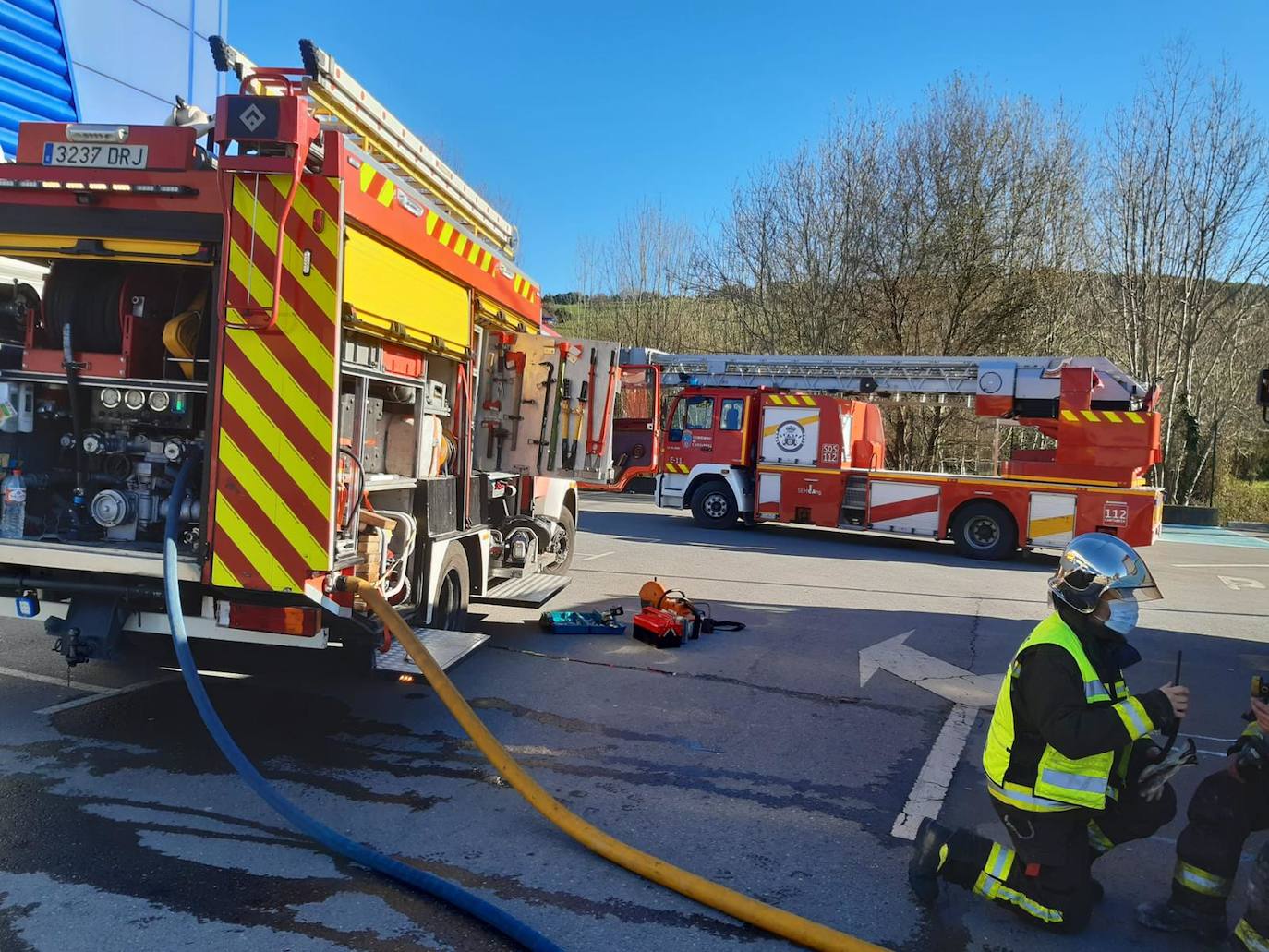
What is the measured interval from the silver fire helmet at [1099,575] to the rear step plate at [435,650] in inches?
113

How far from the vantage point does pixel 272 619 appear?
4242mm

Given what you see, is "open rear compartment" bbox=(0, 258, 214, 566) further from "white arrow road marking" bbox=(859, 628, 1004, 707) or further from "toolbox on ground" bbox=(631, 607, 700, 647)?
"white arrow road marking" bbox=(859, 628, 1004, 707)

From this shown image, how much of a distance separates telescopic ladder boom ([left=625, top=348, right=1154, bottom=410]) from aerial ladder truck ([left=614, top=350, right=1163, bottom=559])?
21 millimetres

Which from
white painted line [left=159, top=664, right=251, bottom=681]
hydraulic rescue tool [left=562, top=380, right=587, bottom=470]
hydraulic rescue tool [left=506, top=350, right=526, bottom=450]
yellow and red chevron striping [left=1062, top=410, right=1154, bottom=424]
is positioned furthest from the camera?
yellow and red chevron striping [left=1062, top=410, right=1154, bottom=424]

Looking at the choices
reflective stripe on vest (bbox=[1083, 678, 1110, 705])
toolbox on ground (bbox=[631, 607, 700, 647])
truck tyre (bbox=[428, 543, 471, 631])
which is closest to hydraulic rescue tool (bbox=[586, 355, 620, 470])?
toolbox on ground (bbox=[631, 607, 700, 647])

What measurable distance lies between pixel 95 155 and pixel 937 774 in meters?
5.22

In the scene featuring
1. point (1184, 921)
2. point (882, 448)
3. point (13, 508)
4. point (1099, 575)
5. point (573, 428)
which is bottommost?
point (1184, 921)

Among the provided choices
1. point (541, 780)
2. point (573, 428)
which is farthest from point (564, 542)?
point (541, 780)

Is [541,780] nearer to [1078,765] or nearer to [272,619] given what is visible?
[272,619]

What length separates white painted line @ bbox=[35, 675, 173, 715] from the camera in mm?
5016

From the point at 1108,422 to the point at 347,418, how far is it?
1214cm

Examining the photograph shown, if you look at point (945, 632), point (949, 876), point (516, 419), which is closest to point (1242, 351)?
point (945, 632)

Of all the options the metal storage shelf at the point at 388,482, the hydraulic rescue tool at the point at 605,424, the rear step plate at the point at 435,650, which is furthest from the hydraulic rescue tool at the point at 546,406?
the rear step plate at the point at 435,650

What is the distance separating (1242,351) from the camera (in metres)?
29.8
